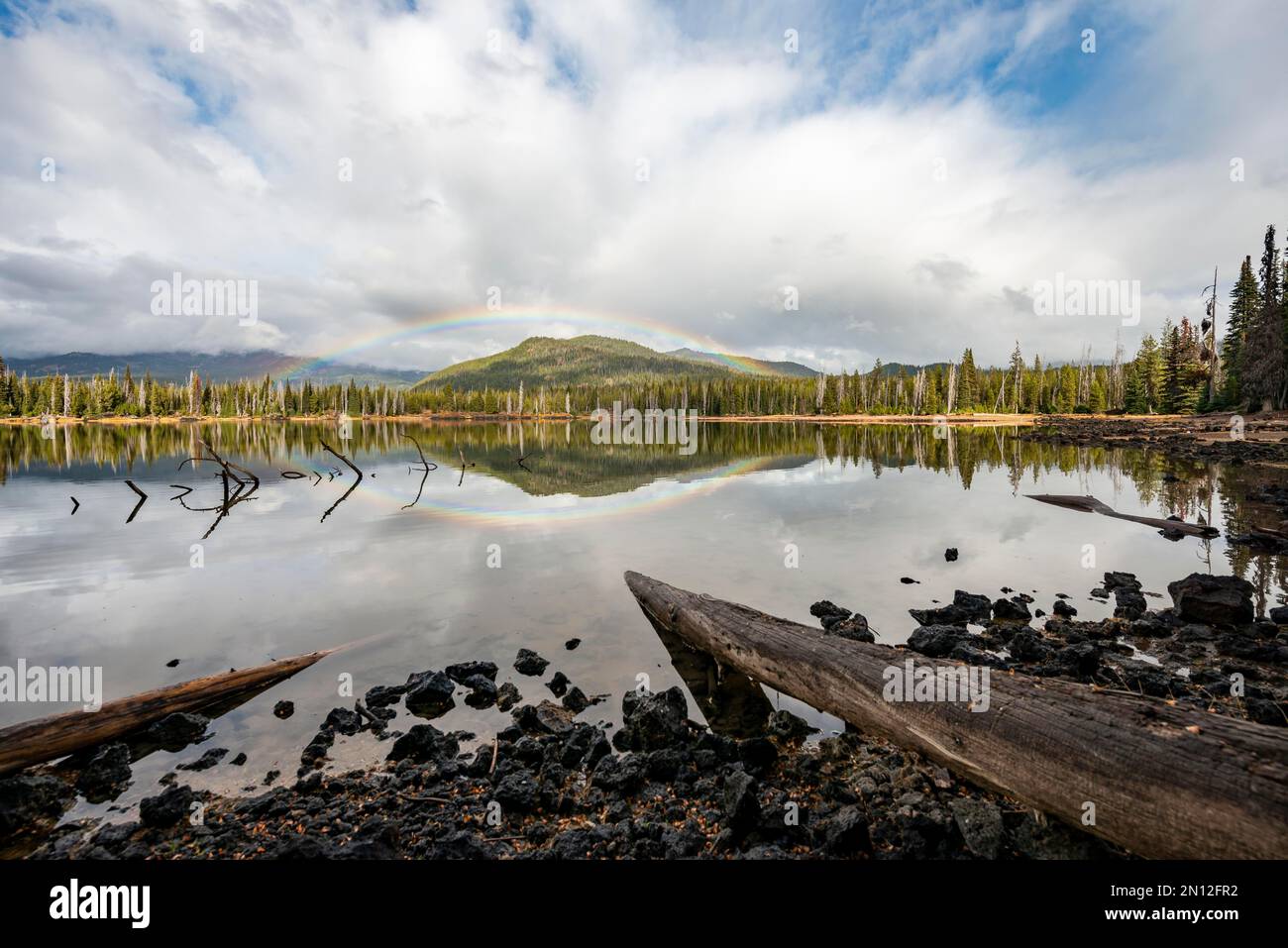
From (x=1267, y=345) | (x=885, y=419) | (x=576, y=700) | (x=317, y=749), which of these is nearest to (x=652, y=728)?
(x=576, y=700)

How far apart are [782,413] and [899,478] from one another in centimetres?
15200

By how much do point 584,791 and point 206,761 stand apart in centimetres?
460

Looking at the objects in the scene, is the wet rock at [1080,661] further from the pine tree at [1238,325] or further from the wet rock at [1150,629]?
the pine tree at [1238,325]

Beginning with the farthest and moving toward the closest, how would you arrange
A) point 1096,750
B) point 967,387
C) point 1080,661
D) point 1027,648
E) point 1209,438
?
1. point 967,387
2. point 1209,438
3. point 1027,648
4. point 1080,661
5. point 1096,750

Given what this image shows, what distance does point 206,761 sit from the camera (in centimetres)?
697

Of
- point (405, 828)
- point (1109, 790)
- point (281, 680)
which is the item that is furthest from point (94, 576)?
point (1109, 790)

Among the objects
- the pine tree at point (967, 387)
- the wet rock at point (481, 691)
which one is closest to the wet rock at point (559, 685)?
the wet rock at point (481, 691)

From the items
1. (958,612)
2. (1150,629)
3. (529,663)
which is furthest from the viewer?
(958,612)

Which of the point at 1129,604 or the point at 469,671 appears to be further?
the point at 1129,604

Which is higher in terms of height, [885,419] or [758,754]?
[885,419]

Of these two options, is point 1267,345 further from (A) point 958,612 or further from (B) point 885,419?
(B) point 885,419

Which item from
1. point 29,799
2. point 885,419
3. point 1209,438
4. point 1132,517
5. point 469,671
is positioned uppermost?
point 885,419

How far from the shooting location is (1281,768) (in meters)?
3.96
